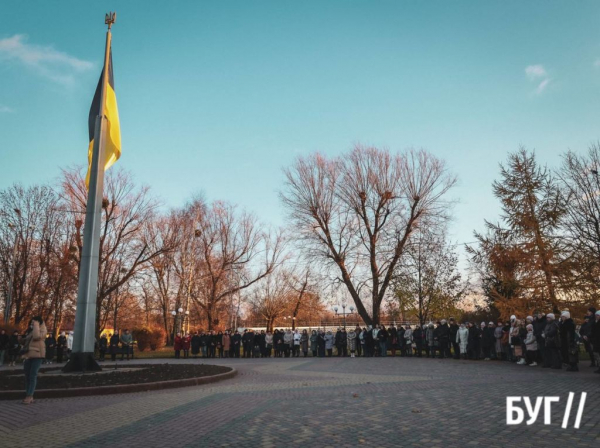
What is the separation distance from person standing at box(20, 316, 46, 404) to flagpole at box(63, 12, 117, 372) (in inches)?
187

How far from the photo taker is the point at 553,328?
16.3 m

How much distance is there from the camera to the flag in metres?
17.7

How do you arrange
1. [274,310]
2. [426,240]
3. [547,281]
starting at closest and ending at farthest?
[547,281] → [426,240] → [274,310]

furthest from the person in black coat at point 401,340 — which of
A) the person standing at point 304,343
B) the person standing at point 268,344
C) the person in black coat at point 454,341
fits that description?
the person standing at point 268,344

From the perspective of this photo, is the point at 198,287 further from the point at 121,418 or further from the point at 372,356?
the point at 121,418

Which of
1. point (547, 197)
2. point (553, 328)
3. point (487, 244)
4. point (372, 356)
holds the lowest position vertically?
point (372, 356)

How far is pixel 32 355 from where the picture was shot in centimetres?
1016

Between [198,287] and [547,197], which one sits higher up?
[547,197]

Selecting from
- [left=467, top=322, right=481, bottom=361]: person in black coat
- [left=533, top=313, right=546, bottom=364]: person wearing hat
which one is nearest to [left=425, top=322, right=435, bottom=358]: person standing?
[left=467, top=322, right=481, bottom=361]: person in black coat

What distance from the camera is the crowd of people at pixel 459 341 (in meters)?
16.2

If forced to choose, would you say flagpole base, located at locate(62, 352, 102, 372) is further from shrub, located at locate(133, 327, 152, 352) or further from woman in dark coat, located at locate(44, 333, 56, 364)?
shrub, located at locate(133, 327, 152, 352)

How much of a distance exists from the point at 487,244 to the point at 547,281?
3710 millimetres

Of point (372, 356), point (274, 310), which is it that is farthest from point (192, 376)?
point (274, 310)

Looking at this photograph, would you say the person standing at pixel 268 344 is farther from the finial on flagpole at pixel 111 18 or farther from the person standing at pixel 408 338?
the finial on flagpole at pixel 111 18
